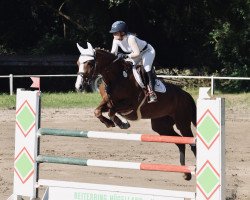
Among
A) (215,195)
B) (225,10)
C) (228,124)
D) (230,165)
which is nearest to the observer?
(215,195)

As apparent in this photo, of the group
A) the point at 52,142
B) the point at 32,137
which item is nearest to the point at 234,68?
the point at 52,142

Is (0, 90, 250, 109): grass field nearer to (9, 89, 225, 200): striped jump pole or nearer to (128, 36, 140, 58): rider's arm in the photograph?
(128, 36, 140, 58): rider's arm

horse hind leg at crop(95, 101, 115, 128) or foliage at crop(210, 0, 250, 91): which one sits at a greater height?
horse hind leg at crop(95, 101, 115, 128)

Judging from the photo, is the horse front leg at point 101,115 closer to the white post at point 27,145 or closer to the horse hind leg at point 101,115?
the horse hind leg at point 101,115

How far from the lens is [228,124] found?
15641 millimetres

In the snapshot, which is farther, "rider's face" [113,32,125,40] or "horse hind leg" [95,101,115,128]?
"rider's face" [113,32,125,40]

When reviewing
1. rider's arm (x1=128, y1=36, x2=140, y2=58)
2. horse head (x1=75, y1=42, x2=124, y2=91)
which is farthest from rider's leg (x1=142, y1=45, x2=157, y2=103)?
horse head (x1=75, y1=42, x2=124, y2=91)

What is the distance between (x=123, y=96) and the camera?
881 centimetres

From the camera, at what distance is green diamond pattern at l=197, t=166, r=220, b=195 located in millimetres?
5902

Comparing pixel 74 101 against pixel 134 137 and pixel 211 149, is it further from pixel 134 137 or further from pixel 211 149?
pixel 211 149

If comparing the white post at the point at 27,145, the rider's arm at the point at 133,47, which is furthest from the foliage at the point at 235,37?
the white post at the point at 27,145

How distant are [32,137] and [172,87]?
3196 mm

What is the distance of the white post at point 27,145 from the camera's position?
6.73m

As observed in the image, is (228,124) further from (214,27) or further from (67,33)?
(67,33)
